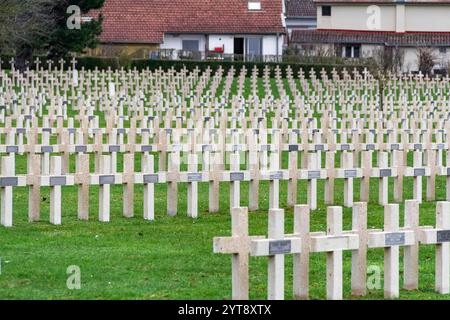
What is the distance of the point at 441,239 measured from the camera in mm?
11477

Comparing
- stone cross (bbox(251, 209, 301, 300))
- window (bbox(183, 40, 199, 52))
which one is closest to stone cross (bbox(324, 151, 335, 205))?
stone cross (bbox(251, 209, 301, 300))

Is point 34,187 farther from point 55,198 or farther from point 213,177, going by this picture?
point 213,177

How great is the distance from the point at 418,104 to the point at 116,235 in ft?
84.7

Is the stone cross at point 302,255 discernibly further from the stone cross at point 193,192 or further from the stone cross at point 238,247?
the stone cross at point 193,192

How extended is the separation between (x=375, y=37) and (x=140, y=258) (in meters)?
70.7

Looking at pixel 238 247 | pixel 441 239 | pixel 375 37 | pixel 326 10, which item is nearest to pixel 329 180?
pixel 441 239

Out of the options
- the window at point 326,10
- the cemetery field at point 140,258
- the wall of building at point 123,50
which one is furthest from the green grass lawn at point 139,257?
the window at point 326,10

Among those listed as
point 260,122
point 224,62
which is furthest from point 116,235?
point 224,62

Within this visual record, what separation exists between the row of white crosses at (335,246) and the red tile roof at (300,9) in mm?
89500

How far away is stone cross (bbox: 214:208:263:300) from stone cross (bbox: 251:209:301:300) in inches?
3.2

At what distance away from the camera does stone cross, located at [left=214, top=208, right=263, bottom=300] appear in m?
10.3

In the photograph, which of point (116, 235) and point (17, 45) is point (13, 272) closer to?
point (116, 235)

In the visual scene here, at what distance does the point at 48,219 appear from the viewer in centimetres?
1612

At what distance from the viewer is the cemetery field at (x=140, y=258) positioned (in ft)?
37.5
